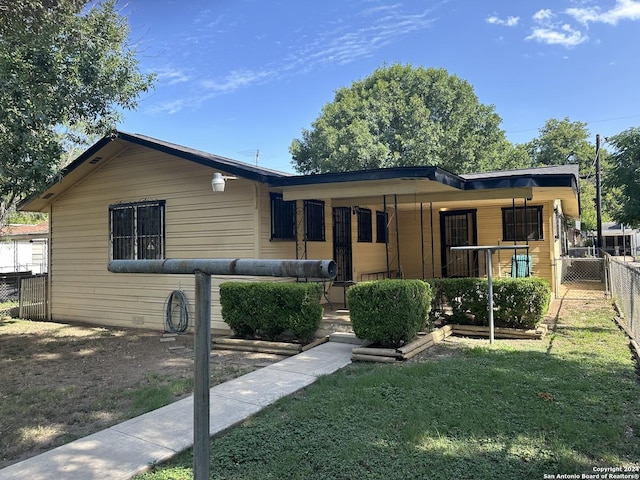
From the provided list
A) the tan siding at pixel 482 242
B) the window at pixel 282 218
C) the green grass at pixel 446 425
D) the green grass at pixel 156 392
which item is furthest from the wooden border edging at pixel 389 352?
the tan siding at pixel 482 242

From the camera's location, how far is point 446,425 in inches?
140

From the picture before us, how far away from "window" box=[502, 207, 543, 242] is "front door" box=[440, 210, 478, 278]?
33.1 inches

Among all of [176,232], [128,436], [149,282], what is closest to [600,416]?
[128,436]

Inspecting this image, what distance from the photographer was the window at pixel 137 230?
30.7 ft

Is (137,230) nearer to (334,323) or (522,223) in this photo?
(334,323)

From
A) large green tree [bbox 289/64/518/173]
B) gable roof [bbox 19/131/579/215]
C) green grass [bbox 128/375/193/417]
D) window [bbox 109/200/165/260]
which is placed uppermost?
large green tree [bbox 289/64/518/173]

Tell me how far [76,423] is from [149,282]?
563 cm

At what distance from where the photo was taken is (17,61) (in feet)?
22.4

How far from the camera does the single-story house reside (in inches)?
317

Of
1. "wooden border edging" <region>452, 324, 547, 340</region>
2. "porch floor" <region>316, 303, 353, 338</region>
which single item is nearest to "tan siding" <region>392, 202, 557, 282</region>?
"porch floor" <region>316, 303, 353, 338</region>

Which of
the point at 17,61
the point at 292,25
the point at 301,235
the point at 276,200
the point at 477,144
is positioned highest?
the point at 292,25

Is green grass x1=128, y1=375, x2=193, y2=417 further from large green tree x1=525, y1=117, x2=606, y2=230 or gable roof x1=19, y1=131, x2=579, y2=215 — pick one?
large green tree x1=525, y1=117, x2=606, y2=230

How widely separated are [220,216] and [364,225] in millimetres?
4739

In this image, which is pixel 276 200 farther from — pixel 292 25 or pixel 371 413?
pixel 292 25
